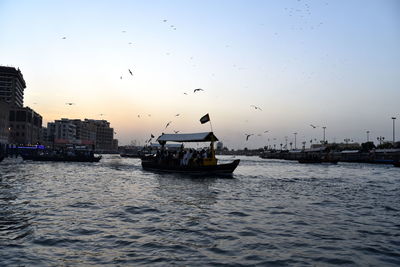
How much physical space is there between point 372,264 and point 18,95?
581 feet

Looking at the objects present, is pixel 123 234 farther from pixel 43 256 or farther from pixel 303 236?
pixel 303 236

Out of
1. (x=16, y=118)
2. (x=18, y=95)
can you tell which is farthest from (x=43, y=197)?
(x=18, y=95)

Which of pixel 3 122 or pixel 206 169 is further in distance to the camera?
pixel 3 122

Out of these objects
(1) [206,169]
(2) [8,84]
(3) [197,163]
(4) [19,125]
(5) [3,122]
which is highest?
(2) [8,84]

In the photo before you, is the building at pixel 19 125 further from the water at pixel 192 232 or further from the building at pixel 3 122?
the water at pixel 192 232

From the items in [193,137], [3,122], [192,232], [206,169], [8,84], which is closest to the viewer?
[192,232]

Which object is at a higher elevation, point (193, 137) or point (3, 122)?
point (3, 122)

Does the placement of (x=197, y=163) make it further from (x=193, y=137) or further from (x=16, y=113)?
(x=16, y=113)

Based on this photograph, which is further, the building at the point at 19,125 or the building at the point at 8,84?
the building at the point at 8,84

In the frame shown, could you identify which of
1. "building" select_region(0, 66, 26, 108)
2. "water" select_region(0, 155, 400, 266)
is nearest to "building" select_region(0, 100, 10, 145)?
"building" select_region(0, 66, 26, 108)

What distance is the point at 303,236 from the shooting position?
10.8 m

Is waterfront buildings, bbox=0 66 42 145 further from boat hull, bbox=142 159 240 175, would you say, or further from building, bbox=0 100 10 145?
boat hull, bbox=142 159 240 175

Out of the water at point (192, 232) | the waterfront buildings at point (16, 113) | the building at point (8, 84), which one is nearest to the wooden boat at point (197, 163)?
the water at point (192, 232)

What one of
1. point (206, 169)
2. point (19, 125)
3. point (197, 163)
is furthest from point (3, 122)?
point (206, 169)
